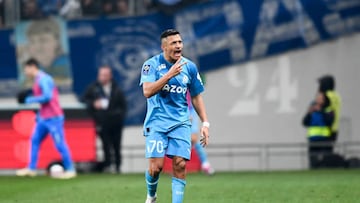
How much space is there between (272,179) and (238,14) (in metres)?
5.14

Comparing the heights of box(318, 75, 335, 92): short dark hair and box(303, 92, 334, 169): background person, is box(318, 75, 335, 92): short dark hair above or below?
above

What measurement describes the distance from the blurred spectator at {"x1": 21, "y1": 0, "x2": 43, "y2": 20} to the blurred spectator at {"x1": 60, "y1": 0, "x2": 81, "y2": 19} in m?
0.50

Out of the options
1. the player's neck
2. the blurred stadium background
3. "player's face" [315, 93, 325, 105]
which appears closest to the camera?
the player's neck

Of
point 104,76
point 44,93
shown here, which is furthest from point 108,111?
point 44,93

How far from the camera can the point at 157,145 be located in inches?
484

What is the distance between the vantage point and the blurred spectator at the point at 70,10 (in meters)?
22.9

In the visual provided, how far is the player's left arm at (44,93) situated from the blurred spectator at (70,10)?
3.29m

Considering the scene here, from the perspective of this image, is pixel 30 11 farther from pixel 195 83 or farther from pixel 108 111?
pixel 195 83

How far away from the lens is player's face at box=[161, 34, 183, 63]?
12.2 metres

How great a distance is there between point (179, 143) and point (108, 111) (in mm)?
10396

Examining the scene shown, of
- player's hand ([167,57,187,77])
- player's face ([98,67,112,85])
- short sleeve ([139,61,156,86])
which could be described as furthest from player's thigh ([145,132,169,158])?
player's face ([98,67,112,85])

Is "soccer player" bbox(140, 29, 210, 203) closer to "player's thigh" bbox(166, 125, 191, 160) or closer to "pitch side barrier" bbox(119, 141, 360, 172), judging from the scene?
"player's thigh" bbox(166, 125, 191, 160)

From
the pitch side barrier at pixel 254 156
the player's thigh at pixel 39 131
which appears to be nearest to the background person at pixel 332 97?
the pitch side barrier at pixel 254 156

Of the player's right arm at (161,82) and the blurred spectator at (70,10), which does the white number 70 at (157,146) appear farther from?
the blurred spectator at (70,10)
